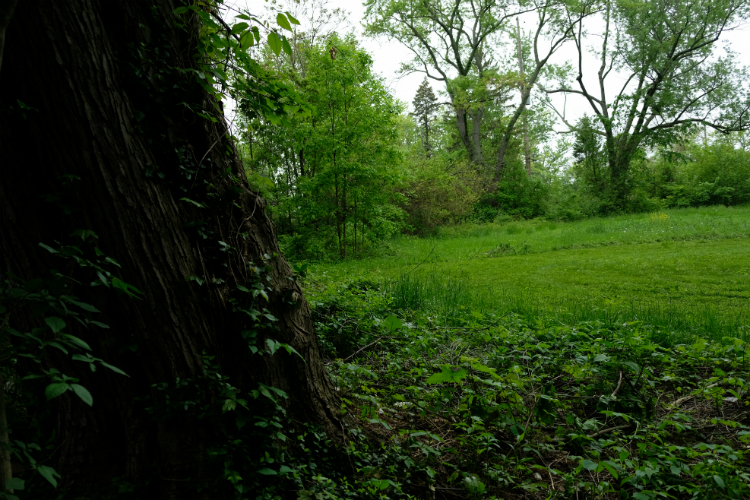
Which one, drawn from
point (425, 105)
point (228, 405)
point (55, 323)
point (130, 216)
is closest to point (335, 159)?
point (130, 216)

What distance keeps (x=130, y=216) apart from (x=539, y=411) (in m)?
2.43

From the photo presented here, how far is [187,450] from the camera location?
6.39 ft

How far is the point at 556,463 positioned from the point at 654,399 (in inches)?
40.8

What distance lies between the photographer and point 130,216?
181 cm

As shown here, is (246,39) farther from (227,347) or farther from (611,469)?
(611,469)

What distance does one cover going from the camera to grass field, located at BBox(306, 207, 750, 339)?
546cm

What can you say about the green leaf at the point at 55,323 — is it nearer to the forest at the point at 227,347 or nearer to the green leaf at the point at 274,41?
the forest at the point at 227,347

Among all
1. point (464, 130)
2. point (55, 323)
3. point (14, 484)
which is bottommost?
point (14, 484)

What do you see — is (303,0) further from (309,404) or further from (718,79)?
(718,79)

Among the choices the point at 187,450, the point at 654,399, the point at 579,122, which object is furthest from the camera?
the point at 579,122

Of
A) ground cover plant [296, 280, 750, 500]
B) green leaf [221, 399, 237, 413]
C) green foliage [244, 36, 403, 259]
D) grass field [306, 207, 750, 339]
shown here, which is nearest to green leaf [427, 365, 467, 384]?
ground cover plant [296, 280, 750, 500]

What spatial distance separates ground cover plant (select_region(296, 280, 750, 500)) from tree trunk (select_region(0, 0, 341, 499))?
2.47 feet

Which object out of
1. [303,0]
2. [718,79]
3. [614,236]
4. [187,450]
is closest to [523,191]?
[718,79]

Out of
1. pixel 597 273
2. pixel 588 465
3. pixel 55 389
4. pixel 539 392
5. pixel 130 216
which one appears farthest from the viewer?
pixel 597 273
